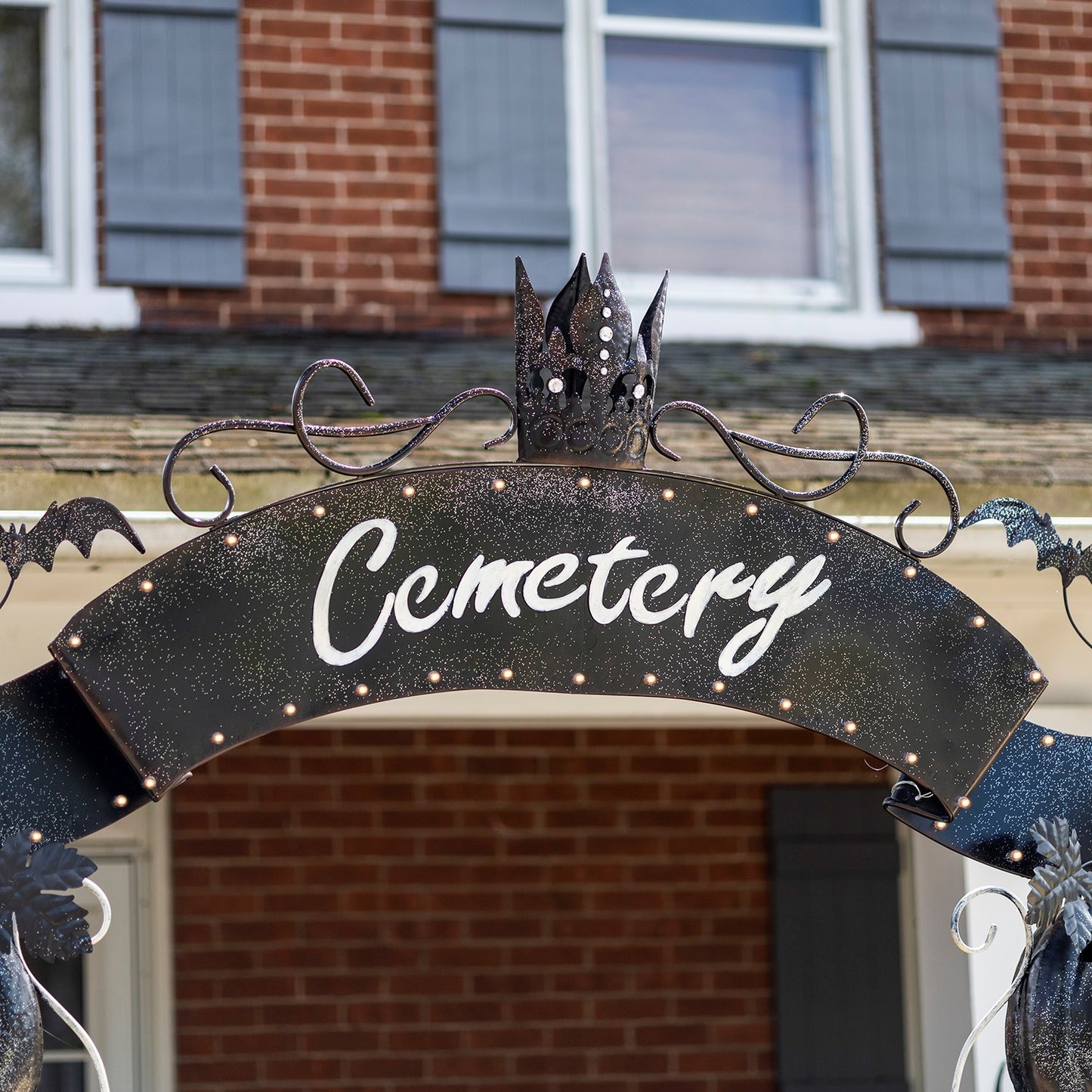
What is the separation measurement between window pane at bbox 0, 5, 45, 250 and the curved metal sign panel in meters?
3.30

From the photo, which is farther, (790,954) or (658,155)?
(658,155)

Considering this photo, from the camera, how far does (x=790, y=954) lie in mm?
5773

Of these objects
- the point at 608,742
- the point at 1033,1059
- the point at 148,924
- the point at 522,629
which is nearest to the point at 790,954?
the point at 608,742

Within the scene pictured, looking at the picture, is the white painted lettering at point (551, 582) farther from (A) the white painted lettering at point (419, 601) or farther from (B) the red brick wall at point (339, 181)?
(B) the red brick wall at point (339, 181)

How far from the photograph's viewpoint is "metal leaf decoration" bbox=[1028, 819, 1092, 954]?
303 centimetres

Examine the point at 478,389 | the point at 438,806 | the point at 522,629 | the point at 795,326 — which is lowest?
the point at 438,806

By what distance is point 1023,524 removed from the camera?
125 inches

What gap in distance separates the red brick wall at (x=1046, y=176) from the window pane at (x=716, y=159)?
0.65 meters

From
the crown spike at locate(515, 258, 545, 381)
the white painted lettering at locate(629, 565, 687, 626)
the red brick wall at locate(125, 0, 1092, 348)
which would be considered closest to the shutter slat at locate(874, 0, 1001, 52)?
the red brick wall at locate(125, 0, 1092, 348)

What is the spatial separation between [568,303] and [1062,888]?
1.35m

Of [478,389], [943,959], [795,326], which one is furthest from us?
[795,326]

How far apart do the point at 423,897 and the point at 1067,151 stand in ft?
11.7

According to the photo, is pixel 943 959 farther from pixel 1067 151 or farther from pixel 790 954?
pixel 1067 151

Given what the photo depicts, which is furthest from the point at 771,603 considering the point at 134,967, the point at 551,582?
the point at 134,967
